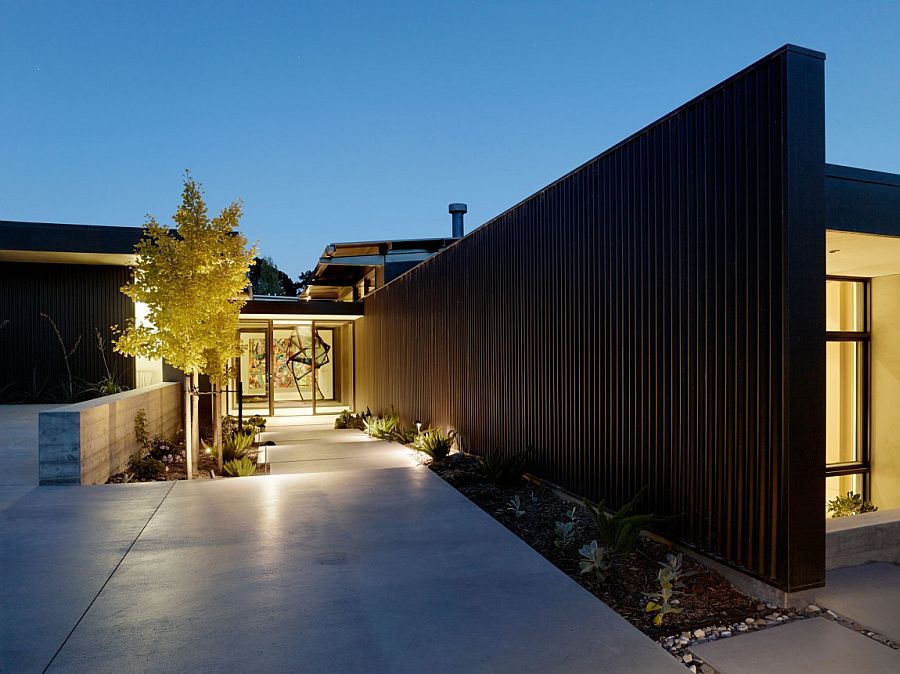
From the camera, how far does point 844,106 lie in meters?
64.4

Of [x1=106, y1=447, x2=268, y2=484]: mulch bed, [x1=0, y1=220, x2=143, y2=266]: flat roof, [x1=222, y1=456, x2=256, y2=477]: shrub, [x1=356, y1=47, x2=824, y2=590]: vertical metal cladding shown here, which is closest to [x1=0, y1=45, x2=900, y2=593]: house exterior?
[x1=356, y1=47, x2=824, y2=590]: vertical metal cladding

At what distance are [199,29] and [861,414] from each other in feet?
125

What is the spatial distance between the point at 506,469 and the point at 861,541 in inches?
125

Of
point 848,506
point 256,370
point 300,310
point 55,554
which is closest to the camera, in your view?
point 55,554

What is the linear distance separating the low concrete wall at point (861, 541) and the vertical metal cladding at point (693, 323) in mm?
645

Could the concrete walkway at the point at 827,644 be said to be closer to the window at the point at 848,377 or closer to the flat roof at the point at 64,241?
the window at the point at 848,377

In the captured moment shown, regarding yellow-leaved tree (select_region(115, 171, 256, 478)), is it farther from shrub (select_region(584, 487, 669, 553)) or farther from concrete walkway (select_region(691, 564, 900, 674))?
concrete walkway (select_region(691, 564, 900, 674))

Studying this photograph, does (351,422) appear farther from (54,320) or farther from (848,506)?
(848,506)

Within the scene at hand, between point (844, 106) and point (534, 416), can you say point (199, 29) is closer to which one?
point (534, 416)

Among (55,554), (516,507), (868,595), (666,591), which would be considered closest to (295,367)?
(516,507)

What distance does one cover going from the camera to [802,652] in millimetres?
2846

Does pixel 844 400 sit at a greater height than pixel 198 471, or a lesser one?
greater

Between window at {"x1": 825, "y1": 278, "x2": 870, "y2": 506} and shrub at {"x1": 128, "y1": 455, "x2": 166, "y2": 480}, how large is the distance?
7.50 metres

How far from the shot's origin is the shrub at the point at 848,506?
615 cm
